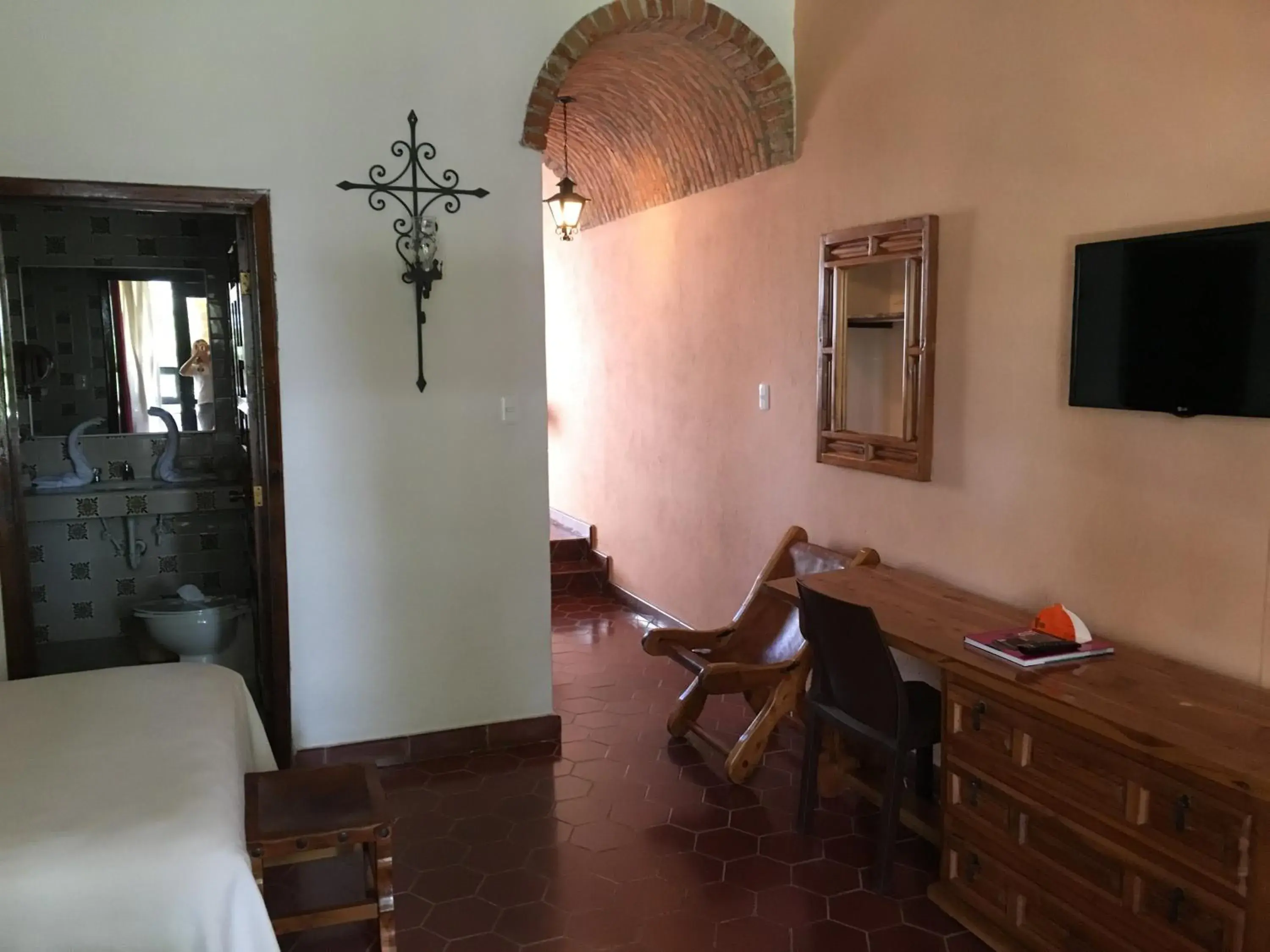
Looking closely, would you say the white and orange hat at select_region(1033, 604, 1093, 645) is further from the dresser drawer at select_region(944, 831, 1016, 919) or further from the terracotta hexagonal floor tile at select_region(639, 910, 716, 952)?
the terracotta hexagonal floor tile at select_region(639, 910, 716, 952)

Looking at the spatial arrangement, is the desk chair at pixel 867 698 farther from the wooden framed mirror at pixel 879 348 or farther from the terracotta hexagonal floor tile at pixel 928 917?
the wooden framed mirror at pixel 879 348

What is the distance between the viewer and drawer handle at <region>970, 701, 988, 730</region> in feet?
7.98

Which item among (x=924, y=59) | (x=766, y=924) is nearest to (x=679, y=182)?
(x=924, y=59)

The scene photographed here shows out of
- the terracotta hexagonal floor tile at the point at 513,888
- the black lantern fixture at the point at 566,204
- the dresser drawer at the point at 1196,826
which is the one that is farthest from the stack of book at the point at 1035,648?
the black lantern fixture at the point at 566,204

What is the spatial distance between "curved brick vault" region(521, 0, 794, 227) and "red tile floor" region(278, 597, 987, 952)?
7.90ft

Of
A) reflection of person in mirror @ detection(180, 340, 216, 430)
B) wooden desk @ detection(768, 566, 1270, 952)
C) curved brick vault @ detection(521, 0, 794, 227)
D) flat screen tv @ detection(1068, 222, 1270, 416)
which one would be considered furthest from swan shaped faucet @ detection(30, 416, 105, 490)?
flat screen tv @ detection(1068, 222, 1270, 416)

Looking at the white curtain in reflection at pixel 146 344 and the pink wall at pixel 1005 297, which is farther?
the white curtain in reflection at pixel 146 344

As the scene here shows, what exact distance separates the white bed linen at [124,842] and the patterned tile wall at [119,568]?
2651 millimetres

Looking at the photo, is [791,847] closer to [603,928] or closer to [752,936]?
[752,936]

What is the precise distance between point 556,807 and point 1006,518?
1.81m

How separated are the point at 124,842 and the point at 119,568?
3.48 meters

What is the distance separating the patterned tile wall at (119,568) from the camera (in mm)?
4797

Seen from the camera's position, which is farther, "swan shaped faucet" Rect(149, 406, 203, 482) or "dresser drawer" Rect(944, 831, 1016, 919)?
"swan shaped faucet" Rect(149, 406, 203, 482)

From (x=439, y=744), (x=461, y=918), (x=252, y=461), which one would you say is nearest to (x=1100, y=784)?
(x=461, y=918)
